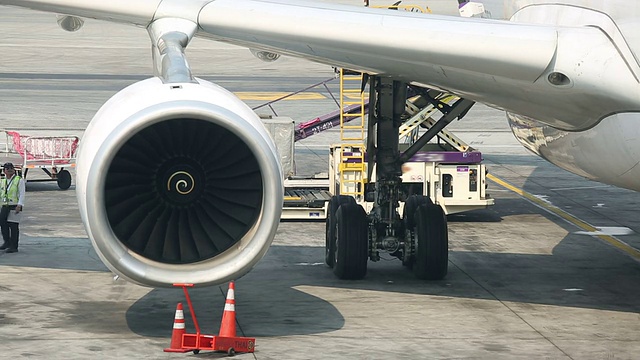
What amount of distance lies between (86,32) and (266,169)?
187 ft

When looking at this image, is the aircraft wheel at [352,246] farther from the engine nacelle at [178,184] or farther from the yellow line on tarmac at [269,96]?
the yellow line on tarmac at [269,96]

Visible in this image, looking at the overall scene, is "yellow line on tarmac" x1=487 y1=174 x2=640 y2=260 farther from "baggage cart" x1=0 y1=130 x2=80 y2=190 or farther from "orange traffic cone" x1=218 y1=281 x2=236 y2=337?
"baggage cart" x1=0 y1=130 x2=80 y2=190

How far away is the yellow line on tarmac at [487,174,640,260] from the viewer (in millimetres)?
17375

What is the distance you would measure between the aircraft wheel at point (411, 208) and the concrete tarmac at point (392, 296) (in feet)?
2.17

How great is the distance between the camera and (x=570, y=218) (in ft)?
66.5

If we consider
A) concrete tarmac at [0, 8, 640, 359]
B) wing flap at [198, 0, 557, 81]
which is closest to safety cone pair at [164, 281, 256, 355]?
concrete tarmac at [0, 8, 640, 359]

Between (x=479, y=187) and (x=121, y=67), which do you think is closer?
(x=479, y=187)

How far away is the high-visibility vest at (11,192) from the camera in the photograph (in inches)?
671

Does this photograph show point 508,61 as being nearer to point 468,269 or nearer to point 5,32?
point 468,269

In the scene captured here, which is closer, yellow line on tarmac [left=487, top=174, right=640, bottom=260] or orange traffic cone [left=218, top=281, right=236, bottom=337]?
orange traffic cone [left=218, top=281, right=236, bottom=337]

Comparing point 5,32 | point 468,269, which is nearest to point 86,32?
point 5,32

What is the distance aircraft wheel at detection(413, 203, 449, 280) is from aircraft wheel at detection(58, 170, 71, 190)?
1041cm

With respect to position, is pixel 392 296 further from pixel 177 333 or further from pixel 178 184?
pixel 178 184

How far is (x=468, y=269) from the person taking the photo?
1551 cm
